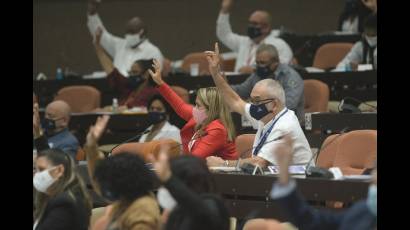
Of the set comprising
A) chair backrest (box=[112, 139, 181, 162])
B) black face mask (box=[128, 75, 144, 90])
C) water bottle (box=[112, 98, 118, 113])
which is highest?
black face mask (box=[128, 75, 144, 90])

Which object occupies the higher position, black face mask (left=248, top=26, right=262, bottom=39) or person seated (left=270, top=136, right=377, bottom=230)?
black face mask (left=248, top=26, right=262, bottom=39)

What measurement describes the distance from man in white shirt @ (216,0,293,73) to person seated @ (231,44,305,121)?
4.65ft

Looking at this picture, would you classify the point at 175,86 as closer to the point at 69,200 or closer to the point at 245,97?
the point at 245,97

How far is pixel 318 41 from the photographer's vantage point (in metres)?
10.7

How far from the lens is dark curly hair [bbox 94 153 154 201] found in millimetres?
4484

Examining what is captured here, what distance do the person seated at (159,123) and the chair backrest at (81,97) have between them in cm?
148

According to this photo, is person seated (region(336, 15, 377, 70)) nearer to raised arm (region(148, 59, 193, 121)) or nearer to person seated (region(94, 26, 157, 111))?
person seated (region(94, 26, 157, 111))

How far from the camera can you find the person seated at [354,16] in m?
10.7

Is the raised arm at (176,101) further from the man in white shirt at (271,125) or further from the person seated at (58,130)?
the person seated at (58,130)

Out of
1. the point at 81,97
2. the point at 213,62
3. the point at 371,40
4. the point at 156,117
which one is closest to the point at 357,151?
the point at 213,62

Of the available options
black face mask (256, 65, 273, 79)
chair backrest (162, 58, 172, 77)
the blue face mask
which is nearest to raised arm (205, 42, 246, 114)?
black face mask (256, 65, 273, 79)

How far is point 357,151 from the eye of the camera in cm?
593

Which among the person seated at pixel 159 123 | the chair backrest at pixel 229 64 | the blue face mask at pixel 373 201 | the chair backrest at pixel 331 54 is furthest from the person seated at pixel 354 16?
the blue face mask at pixel 373 201

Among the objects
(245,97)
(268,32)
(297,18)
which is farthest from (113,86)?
(297,18)
